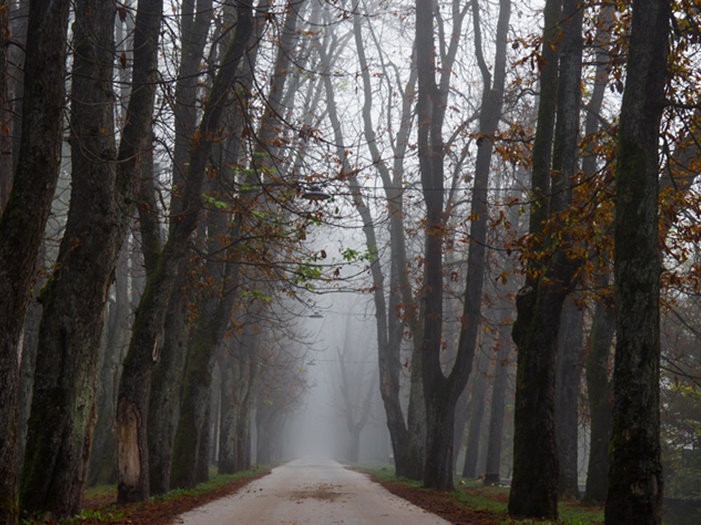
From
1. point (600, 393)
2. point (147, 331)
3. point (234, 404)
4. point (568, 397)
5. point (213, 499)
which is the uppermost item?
point (147, 331)

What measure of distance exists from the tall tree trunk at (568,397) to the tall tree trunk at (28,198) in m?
13.4

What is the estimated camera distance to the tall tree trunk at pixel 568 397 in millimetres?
18312

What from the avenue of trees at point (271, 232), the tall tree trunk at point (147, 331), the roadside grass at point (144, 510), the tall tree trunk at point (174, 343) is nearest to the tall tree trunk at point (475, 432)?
the avenue of trees at point (271, 232)

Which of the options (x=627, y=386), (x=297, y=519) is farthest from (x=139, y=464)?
(x=627, y=386)

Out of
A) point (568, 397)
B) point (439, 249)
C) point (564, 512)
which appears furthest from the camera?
point (439, 249)

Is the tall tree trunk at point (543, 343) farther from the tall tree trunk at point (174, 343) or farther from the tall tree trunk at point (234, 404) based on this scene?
the tall tree trunk at point (234, 404)

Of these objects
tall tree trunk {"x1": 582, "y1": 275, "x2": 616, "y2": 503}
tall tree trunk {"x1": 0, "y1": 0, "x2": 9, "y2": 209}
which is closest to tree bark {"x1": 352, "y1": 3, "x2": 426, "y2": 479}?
tall tree trunk {"x1": 582, "y1": 275, "x2": 616, "y2": 503}

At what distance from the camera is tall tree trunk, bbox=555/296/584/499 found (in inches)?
721

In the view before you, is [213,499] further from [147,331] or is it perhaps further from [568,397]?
[568,397]

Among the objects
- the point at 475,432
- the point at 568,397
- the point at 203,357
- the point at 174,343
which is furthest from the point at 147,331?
the point at 475,432

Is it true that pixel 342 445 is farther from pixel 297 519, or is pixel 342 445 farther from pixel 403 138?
pixel 297 519

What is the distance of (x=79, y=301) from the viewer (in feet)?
31.4

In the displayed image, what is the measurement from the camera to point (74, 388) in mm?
9477

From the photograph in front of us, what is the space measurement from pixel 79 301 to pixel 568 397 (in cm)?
1295
